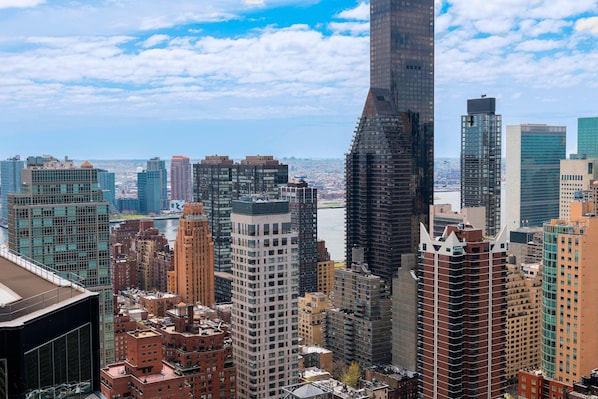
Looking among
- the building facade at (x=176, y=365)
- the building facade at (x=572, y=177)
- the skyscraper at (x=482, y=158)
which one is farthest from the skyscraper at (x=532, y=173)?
the building facade at (x=176, y=365)

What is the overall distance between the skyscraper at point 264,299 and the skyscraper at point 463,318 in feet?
9.53

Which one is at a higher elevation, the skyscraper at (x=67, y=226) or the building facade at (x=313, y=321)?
the skyscraper at (x=67, y=226)

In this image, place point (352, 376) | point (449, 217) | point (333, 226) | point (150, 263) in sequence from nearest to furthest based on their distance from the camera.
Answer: point (352, 376), point (449, 217), point (150, 263), point (333, 226)

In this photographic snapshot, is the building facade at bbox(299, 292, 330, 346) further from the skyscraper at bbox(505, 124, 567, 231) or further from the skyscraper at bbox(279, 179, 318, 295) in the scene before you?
the skyscraper at bbox(505, 124, 567, 231)

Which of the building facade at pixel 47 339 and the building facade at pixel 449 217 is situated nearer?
the building facade at pixel 47 339

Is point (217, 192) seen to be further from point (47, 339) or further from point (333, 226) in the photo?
point (47, 339)

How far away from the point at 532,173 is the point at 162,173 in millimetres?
27233

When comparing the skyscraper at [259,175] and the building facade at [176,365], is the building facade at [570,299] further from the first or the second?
the skyscraper at [259,175]

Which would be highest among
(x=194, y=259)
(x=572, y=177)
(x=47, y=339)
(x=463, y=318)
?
(x=572, y=177)

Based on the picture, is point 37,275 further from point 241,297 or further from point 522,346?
point 522,346

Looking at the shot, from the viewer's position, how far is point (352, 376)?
17391 mm

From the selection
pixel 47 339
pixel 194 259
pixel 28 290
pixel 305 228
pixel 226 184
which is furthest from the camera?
pixel 226 184

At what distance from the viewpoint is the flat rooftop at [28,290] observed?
2326 millimetres

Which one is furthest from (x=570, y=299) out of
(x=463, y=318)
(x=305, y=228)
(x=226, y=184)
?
(x=226, y=184)
